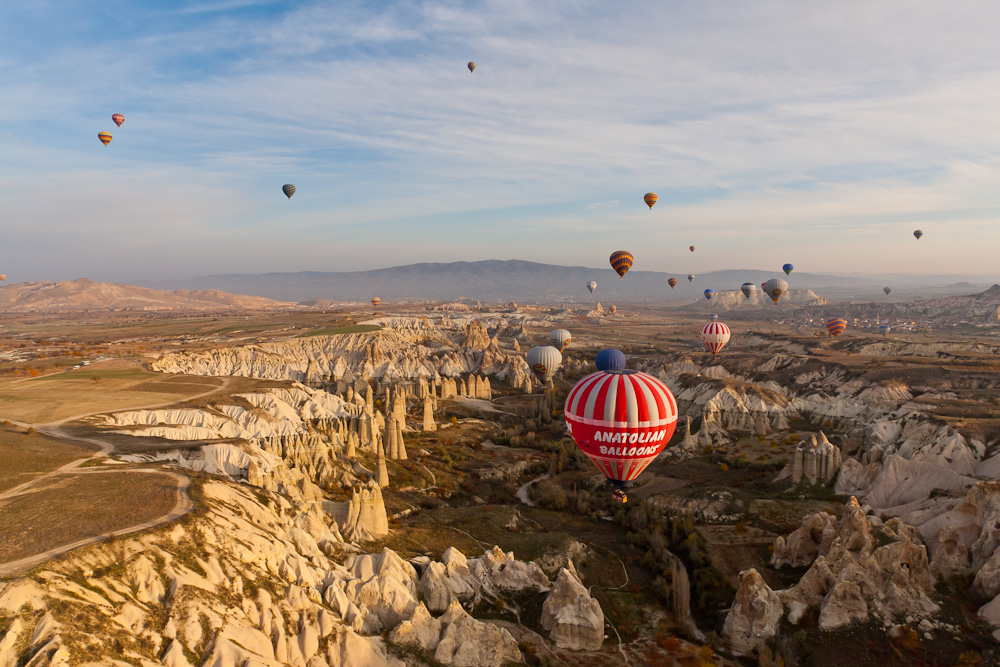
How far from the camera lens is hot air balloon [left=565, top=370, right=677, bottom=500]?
42500 mm

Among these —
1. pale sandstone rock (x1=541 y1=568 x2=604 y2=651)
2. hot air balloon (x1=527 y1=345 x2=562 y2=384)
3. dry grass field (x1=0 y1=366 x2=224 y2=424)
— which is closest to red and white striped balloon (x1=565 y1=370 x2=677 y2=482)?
pale sandstone rock (x1=541 y1=568 x2=604 y2=651)

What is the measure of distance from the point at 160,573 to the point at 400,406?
6919cm

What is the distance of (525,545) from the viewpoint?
153 ft

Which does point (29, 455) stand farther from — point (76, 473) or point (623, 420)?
point (623, 420)

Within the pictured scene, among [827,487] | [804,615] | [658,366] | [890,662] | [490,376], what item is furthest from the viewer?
[490,376]

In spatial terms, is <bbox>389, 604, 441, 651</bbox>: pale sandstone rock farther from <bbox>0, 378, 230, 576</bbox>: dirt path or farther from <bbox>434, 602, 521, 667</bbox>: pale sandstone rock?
<bbox>0, 378, 230, 576</bbox>: dirt path

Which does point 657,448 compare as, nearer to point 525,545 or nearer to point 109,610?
point 525,545

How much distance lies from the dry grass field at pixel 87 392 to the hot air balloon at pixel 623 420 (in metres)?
50.2

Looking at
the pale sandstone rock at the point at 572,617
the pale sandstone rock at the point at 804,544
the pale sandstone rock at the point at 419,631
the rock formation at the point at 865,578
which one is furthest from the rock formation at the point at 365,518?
the pale sandstone rock at the point at 804,544

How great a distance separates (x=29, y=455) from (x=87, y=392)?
32.1 metres

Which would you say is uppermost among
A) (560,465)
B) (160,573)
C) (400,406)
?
(160,573)

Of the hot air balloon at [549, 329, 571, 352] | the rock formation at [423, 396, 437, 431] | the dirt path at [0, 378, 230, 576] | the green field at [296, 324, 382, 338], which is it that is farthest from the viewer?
the hot air balloon at [549, 329, 571, 352]

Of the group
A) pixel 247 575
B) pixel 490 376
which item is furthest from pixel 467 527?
pixel 490 376

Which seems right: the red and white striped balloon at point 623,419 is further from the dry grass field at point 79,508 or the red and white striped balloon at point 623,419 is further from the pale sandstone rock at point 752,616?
the dry grass field at point 79,508
